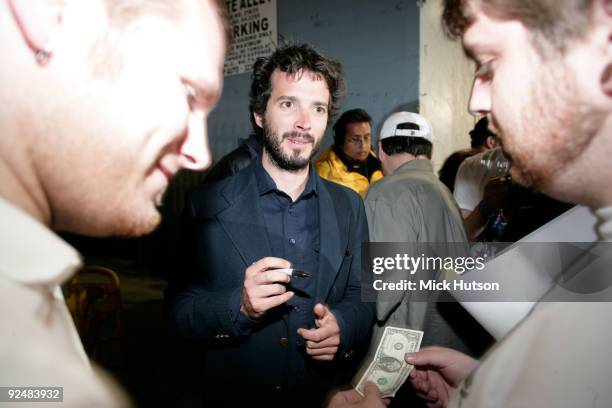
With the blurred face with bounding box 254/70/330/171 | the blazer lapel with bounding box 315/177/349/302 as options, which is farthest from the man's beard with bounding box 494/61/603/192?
the blurred face with bounding box 254/70/330/171

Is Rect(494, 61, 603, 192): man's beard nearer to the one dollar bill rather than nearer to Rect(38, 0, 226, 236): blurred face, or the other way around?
Rect(38, 0, 226, 236): blurred face

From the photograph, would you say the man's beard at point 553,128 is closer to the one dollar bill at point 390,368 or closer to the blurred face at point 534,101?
the blurred face at point 534,101

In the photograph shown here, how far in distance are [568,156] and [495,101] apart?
0.18 m

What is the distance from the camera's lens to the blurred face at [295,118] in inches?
75.0

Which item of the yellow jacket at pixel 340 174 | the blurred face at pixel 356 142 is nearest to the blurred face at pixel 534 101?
the yellow jacket at pixel 340 174

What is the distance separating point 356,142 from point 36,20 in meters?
3.31

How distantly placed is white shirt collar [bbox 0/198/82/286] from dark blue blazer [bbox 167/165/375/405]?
96 centimetres

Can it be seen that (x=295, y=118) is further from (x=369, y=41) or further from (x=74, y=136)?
(x=369, y=41)

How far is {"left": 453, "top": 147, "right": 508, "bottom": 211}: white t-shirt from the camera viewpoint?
3.02 m

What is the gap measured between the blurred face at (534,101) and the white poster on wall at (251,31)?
15.4 ft

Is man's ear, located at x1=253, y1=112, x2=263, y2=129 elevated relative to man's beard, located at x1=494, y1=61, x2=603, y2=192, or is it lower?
elevated

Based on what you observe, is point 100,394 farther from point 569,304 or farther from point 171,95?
point 569,304

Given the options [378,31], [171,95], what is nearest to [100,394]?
[171,95]

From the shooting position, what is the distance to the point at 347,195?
6.64 ft
